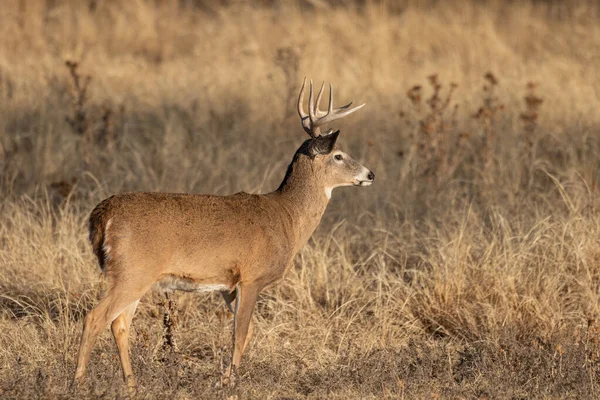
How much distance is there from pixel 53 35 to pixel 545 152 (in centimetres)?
856

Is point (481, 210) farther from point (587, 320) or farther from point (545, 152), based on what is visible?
point (587, 320)

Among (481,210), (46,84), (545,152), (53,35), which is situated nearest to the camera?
(481,210)

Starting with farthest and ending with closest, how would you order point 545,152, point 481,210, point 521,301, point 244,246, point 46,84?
1. point 46,84
2. point 545,152
3. point 481,210
4. point 521,301
5. point 244,246

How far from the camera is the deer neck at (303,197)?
22.3ft

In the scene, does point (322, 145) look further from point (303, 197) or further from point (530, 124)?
point (530, 124)

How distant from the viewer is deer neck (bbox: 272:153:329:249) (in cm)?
680

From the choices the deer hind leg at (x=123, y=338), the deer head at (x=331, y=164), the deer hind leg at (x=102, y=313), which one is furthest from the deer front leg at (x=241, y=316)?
the deer head at (x=331, y=164)

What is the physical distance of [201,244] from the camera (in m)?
5.96

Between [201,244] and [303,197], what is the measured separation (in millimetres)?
1167

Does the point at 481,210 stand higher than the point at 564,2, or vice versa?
the point at 564,2

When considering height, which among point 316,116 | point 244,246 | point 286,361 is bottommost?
point 286,361

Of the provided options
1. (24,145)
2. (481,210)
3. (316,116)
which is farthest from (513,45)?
(316,116)

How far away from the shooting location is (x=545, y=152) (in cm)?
1084

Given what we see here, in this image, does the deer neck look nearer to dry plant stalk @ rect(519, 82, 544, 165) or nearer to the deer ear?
the deer ear
